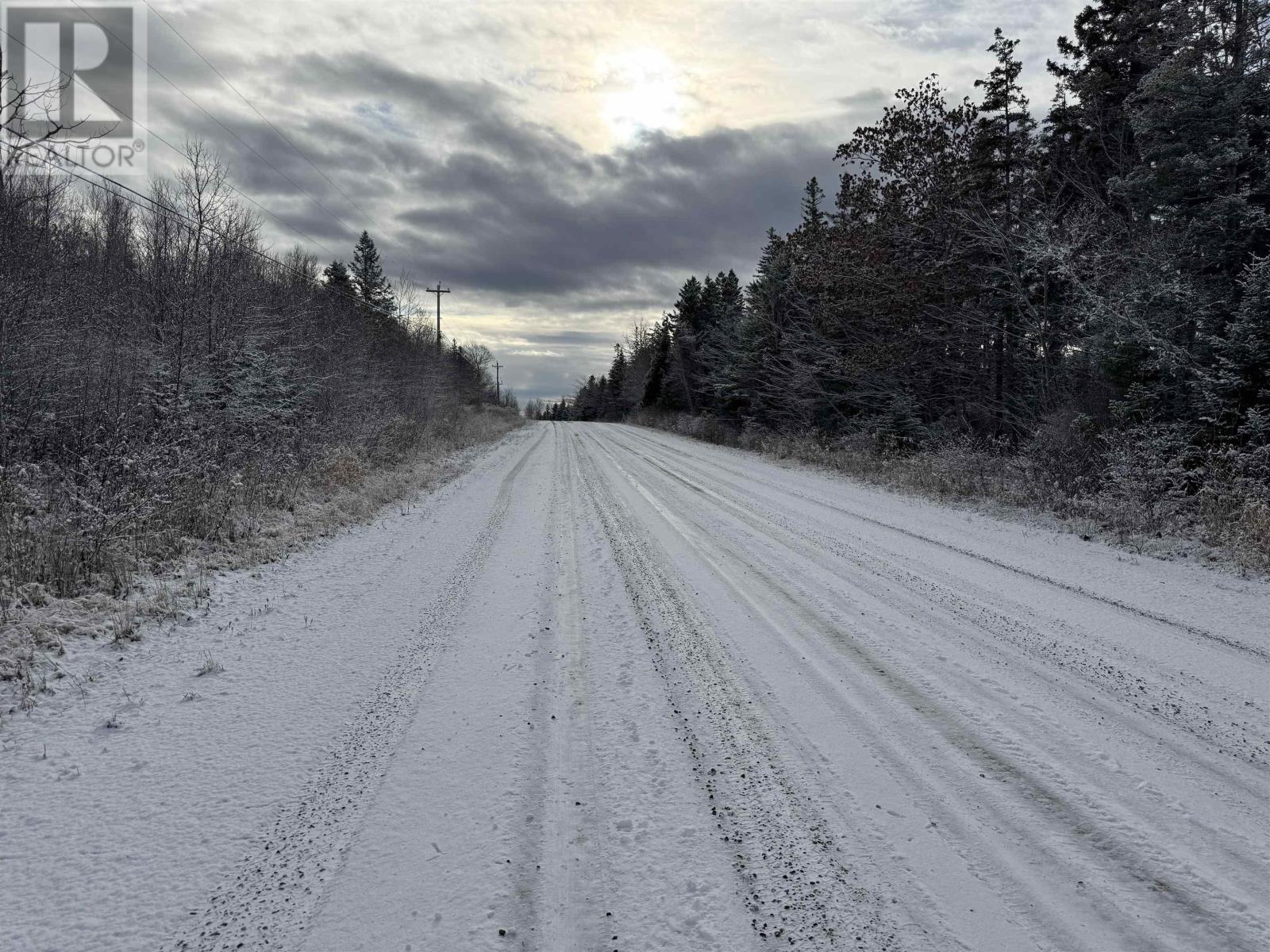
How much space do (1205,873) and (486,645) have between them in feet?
12.7

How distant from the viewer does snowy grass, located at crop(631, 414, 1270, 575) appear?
7203 mm

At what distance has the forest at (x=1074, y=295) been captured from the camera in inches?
369

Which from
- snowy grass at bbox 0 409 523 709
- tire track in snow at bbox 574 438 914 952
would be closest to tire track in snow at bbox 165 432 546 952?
tire track in snow at bbox 574 438 914 952

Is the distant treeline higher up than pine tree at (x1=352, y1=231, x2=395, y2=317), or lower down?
lower down

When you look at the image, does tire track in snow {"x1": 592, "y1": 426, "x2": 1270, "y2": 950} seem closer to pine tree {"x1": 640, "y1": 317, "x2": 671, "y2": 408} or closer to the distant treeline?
the distant treeline

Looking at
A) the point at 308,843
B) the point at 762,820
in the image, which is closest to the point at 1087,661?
the point at 762,820

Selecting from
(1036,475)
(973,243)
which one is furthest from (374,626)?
(973,243)

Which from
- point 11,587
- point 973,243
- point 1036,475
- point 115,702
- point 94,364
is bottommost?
point 115,702

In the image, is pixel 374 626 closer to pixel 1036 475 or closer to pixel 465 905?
pixel 465 905

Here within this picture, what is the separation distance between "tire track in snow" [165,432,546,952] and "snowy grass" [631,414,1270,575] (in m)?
8.40

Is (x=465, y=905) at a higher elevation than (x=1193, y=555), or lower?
lower

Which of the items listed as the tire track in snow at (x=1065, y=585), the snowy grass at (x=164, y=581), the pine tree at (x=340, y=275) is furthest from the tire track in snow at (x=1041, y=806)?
the pine tree at (x=340, y=275)

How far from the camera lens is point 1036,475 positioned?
36.8 feet

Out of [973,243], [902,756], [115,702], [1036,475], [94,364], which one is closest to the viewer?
[902,756]
